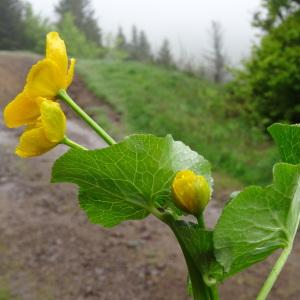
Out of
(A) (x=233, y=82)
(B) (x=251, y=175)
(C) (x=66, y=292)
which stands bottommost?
(C) (x=66, y=292)

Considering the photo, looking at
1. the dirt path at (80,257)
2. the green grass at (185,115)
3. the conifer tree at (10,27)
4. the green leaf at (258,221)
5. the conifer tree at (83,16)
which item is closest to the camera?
the green leaf at (258,221)

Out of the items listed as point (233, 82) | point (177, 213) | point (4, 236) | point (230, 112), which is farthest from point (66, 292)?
point (230, 112)

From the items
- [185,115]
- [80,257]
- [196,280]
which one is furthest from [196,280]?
[185,115]

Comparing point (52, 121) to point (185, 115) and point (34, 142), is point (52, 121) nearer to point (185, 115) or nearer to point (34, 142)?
point (34, 142)

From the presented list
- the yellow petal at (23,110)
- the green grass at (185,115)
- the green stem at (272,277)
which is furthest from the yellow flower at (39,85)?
the green grass at (185,115)

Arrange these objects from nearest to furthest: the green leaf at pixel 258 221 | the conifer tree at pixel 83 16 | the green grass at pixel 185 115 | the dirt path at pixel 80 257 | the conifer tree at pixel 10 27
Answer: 1. the green leaf at pixel 258 221
2. the dirt path at pixel 80 257
3. the green grass at pixel 185 115
4. the conifer tree at pixel 10 27
5. the conifer tree at pixel 83 16

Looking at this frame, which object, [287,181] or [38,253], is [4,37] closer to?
[38,253]

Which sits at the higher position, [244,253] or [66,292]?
[244,253]

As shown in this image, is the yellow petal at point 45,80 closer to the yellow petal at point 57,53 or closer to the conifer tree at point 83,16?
the yellow petal at point 57,53
